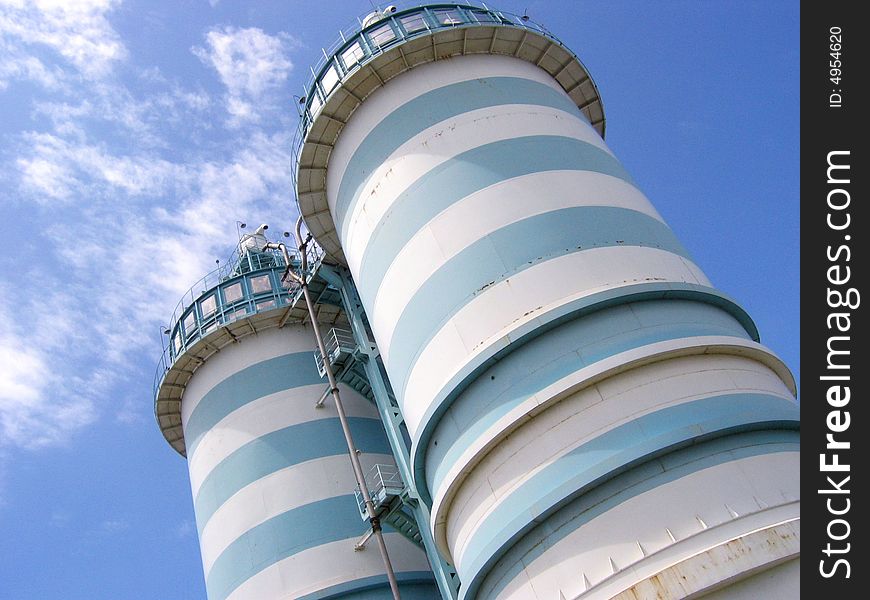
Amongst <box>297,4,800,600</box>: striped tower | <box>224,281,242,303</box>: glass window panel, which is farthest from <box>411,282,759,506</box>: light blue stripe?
<box>224,281,242,303</box>: glass window panel

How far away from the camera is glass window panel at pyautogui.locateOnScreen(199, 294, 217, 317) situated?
2342 centimetres

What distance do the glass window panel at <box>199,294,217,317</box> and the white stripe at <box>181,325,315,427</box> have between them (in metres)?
1.39

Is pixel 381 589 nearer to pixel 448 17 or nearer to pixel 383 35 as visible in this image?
pixel 383 35

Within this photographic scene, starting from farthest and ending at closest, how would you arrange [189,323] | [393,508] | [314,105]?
[189,323]
[314,105]
[393,508]

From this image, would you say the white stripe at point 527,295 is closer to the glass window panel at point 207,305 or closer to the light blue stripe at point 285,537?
the light blue stripe at point 285,537

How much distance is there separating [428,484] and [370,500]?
341 centimetres

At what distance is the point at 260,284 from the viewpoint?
2392 centimetres

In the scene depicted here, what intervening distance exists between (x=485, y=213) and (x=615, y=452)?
513 cm

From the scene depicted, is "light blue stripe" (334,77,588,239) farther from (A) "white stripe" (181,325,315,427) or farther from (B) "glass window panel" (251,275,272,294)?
(B) "glass window panel" (251,275,272,294)

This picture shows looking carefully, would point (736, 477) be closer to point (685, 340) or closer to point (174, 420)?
point (685, 340)

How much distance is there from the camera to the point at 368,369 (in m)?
19.1

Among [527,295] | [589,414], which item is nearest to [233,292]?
[527,295]
